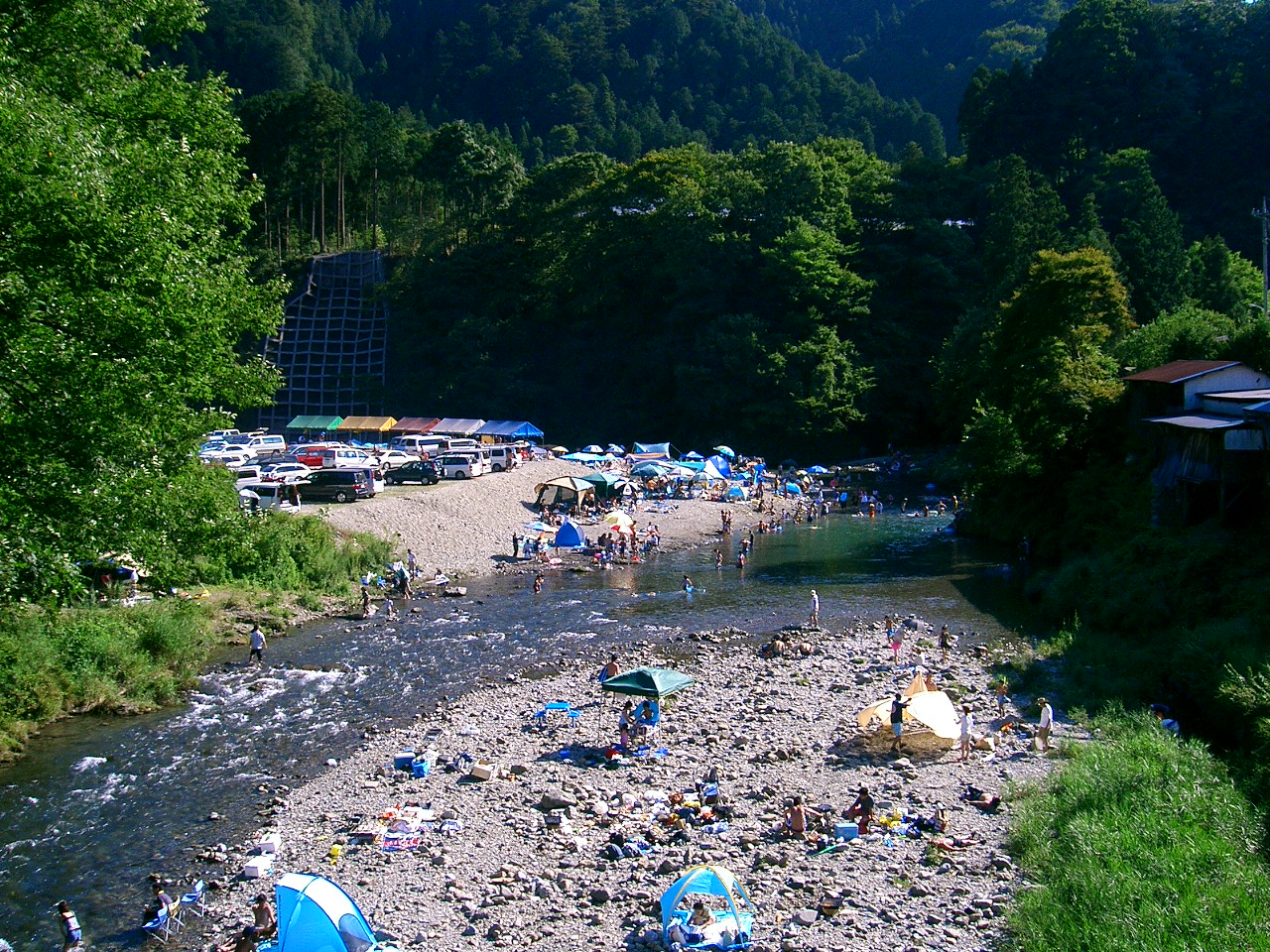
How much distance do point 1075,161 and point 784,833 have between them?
63997 millimetres

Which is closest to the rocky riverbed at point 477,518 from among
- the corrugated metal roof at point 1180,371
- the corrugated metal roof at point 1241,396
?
the corrugated metal roof at point 1180,371

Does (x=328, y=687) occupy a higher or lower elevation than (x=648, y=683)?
lower

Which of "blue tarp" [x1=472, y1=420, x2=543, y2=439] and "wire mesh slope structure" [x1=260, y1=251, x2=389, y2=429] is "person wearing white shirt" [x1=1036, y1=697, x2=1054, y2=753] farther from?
"wire mesh slope structure" [x1=260, y1=251, x2=389, y2=429]

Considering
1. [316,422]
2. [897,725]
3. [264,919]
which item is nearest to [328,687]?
[264,919]

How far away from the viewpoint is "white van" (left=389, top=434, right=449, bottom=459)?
45625 mm

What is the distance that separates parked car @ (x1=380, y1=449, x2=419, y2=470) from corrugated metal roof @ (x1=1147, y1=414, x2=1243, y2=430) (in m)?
28.2

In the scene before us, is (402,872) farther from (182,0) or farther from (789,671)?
(182,0)

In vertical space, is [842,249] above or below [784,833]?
above

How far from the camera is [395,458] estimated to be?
146ft

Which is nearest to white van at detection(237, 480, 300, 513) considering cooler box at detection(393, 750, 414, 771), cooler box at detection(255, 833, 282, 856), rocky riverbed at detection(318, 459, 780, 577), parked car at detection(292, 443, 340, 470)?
rocky riverbed at detection(318, 459, 780, 577)

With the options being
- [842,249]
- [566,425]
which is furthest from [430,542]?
[842,249]

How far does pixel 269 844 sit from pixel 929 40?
470 feet

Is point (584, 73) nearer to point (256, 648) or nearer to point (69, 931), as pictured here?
point (256, 648)

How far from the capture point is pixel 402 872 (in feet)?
42.9
